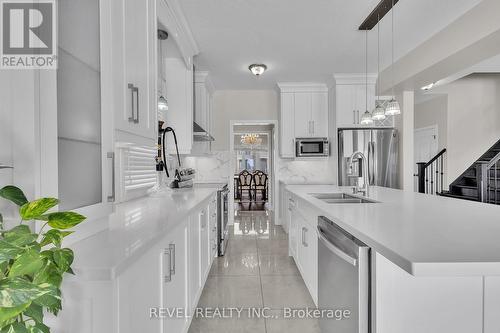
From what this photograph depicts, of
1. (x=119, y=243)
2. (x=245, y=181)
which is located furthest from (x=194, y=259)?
(x=245, y=181)

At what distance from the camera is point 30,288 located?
0.52m

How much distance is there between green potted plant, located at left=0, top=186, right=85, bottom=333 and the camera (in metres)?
0.50

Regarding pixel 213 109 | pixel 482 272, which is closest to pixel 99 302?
pixel 482 272

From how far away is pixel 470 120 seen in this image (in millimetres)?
6371

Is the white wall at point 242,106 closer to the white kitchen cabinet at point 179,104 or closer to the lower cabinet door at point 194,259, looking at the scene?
the white kitchen cabinet at point 179,104

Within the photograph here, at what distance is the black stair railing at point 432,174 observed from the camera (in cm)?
631

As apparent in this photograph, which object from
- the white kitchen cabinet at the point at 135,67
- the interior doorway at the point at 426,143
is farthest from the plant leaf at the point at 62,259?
the interior doorway at the point at 426,143

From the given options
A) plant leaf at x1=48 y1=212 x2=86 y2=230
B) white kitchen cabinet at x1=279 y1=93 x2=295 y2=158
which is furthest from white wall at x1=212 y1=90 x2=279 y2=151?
plant leaf at x1=48 y1=212 x2=86 y2=230

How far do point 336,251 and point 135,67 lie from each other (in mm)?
1407

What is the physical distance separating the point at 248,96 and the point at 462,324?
5114mm

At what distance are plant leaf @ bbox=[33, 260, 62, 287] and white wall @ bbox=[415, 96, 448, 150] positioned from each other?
7.51 meters

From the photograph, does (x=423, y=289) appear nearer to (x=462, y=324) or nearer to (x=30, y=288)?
(x=462, y=324)

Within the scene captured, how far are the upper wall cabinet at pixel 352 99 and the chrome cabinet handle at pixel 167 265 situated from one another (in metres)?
3.82

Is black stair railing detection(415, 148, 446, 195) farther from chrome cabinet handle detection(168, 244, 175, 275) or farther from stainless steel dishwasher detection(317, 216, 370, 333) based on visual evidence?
chrome cabinet handle detection(168, 244, 175, 275)
